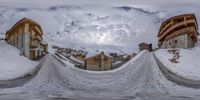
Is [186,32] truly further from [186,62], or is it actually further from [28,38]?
[28,38]

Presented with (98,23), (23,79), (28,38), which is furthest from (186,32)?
(23,79)

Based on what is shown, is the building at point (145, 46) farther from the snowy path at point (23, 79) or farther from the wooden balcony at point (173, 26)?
the snowy path at point (23, 79)

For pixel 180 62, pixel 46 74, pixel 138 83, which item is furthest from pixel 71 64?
pixel 180 62

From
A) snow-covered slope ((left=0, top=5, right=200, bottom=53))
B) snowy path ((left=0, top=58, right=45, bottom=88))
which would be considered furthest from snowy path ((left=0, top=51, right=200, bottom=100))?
snow-covered slope ((left=0, top=5, right=200, bottom=53))

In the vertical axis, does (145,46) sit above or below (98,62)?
above

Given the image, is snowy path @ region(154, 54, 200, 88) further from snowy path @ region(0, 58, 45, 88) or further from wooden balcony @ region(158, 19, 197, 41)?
snowy path @ region(0, 58, 45, 88)

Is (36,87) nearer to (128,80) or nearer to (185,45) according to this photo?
(128,80)
